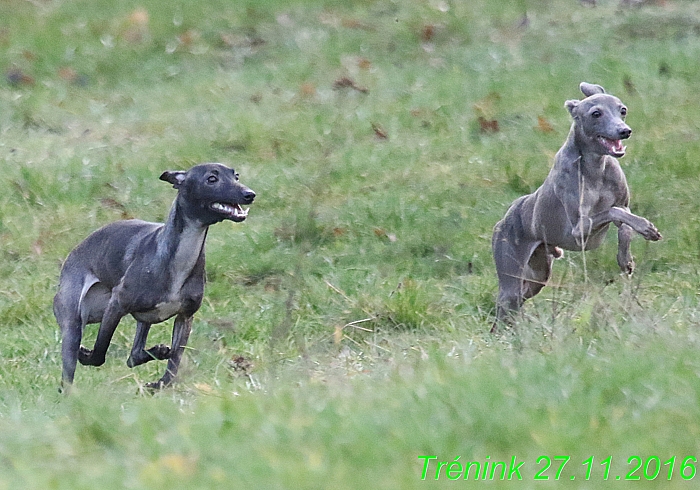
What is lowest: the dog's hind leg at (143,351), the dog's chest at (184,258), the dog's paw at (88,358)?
the dog's paw at (88,358)

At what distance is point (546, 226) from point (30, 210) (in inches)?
201

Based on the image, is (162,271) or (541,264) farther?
(541,264)

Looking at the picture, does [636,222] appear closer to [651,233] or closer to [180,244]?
[651,233]

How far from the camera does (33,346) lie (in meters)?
8.23

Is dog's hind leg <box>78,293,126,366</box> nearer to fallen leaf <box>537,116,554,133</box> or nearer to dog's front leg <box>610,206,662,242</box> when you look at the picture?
dog's front leg <box>610,206,662,242</box>

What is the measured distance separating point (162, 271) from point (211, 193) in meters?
0.57

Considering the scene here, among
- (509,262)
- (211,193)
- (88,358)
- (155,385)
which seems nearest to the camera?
(155,385)

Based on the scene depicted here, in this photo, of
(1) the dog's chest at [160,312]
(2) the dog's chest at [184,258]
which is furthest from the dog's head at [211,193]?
(1) the dog's chest at [160,312]

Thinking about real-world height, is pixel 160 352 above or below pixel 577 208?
below

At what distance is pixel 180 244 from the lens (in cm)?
712

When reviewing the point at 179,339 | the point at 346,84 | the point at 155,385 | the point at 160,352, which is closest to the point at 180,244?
the point at 179,339

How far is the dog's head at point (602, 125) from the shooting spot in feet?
24.9

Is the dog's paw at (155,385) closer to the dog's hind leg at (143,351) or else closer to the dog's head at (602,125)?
the dog's hind leg at (143,351)

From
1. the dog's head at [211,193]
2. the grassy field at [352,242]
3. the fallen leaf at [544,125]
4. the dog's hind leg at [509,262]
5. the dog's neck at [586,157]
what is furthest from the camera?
the fallen leaf at [544,125]
